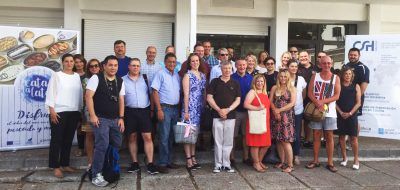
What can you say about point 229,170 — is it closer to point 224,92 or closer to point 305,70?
point 224,92

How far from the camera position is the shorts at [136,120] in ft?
18.9

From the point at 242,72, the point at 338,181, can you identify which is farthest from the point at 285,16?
the point at 338,181

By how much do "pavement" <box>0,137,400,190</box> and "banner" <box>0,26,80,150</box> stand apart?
0.92 feet

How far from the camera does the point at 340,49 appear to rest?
11.3 metres

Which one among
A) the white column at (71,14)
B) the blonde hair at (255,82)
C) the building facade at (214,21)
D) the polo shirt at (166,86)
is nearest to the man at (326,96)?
the blonde hair at (255,82)

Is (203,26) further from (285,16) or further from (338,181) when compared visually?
(338,181)

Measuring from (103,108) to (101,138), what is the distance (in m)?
0.39

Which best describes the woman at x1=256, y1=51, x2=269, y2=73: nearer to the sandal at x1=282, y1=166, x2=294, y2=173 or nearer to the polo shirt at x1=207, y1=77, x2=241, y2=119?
the polo shirt at x1=207, y1=77, x2=241, y2=119

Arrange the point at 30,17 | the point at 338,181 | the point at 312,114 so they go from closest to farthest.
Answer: the point at 338,181
the point at 312,114
the point at 30,17

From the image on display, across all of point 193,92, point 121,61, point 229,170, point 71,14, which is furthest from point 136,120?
point 71,14

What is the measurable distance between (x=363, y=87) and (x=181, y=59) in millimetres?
4445

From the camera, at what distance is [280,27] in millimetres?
10414

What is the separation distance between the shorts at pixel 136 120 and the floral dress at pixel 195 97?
54 cm

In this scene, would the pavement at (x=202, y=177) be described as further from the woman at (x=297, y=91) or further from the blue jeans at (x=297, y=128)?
the woman at (x=297, y=91)
